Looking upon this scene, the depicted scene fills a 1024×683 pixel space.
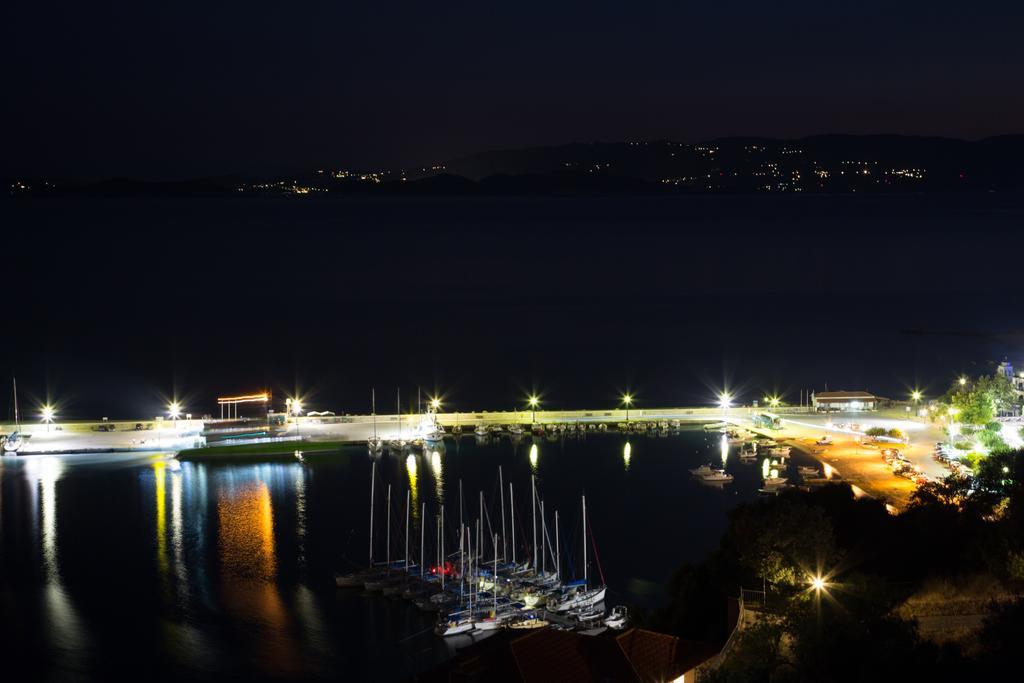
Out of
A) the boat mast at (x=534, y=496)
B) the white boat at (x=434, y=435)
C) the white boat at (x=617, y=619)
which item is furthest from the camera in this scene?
the white boat at (x=434, y=435)

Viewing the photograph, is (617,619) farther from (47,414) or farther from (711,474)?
(47,414)

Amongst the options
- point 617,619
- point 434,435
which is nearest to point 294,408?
point 434,435

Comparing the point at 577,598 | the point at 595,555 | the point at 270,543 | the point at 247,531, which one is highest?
the point at 247,531

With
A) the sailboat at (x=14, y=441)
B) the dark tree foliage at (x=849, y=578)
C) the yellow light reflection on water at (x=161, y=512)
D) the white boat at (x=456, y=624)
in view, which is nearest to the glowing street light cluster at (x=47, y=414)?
the sailboat at (x=14, y=441)

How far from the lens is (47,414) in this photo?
103 feet

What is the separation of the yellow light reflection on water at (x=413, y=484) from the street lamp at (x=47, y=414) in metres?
8.63

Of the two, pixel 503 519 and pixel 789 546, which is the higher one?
pixel 789 546

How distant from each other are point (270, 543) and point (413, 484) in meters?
4.56

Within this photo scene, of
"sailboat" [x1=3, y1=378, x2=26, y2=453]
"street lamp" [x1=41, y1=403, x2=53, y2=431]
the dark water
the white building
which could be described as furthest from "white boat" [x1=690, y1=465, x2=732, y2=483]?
"street lamp" [x1=41, y1=403, x2=53, y2=431]

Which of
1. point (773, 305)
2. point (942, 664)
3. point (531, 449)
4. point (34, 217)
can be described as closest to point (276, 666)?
point (942, 664)

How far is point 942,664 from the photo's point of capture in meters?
10.2

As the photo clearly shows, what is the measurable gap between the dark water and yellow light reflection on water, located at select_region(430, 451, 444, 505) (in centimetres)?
4

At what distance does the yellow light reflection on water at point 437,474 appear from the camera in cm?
2408

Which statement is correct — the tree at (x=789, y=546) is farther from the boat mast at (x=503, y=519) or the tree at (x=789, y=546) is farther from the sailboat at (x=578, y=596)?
the boat mast at (x=503, y=519)
